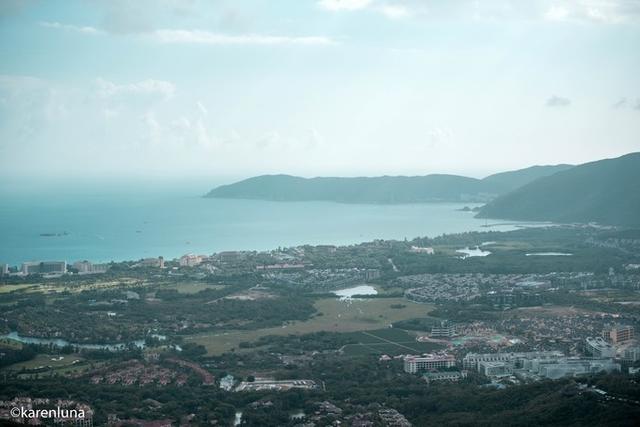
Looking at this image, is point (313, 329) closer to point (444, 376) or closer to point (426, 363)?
point (426, 363)

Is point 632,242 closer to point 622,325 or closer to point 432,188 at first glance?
point 622,325

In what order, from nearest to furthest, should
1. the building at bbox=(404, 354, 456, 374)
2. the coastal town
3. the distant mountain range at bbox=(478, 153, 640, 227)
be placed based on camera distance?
the coastal town < the building at bbox=(404, 354, 456, 374) < the distant mountain range at bbox=(478, 153, 640, 227)

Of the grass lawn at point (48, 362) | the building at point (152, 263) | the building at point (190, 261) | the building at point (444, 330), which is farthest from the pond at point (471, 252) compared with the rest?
the grass lawn at point (48, 362)

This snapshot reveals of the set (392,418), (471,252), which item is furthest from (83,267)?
(392,418)

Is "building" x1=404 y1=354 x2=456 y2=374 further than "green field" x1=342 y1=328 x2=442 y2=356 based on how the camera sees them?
No

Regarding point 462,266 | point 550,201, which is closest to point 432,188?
point 550,201

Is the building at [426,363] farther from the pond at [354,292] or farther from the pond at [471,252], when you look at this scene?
the pond at [471,252]

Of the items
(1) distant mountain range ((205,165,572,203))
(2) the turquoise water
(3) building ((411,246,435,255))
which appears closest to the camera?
(3) building ((411,246,435,255))

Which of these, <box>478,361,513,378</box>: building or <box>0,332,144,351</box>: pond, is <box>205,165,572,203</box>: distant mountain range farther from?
<box>478,361,513,378</box>: building

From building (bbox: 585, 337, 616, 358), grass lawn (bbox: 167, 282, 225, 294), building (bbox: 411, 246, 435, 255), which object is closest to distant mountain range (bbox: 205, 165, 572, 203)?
building (bbox: 411, 246, 435, 255)
